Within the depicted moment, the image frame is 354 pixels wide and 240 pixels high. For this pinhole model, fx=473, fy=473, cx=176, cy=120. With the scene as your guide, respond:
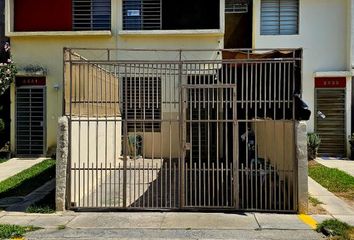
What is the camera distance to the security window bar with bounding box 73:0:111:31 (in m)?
17.8

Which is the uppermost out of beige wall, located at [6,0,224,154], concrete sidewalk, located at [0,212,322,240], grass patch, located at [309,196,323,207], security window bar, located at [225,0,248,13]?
security window bar, located at [225,0,248,13]

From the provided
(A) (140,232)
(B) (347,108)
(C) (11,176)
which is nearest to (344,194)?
(A) (140,232)

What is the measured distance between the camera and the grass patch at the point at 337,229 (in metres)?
7.21

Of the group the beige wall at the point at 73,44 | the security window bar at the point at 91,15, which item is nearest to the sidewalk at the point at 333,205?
the beige wall at the point at 73,44

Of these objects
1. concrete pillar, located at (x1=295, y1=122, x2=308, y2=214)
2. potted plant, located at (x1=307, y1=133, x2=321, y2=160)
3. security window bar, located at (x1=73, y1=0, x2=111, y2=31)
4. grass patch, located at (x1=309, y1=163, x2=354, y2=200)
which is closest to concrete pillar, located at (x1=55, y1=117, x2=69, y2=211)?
concrete pillar, located at (x1=295, y1=122, x2=308, y2=214)

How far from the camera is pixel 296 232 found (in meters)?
7.47

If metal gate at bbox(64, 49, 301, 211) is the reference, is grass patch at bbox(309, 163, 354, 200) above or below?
below

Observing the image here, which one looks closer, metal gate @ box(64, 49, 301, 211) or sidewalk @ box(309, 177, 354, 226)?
sidewalk @ box(309, 177, 354, 226)

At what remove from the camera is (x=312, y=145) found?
57.2 feet

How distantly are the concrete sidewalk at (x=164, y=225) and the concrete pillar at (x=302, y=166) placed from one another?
39 cm

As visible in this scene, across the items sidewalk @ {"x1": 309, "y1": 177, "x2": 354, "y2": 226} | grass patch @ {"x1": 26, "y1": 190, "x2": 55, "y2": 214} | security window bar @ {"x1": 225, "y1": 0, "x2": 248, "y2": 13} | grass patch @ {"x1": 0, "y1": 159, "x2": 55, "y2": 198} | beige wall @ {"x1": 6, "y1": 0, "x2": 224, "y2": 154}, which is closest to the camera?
sidewalk @ {"x1": 309, "y1": 177, "x2": 354, "y2": 226}

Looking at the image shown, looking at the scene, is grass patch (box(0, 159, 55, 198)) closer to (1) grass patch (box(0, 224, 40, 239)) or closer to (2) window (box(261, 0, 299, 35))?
(1) grass patch (box(0, 224, 40, 239))

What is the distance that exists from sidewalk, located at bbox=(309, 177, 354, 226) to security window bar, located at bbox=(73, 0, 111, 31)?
32.9ft

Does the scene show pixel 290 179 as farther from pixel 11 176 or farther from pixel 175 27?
pixel 175 27
